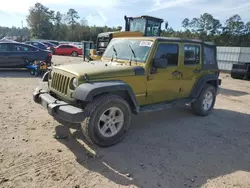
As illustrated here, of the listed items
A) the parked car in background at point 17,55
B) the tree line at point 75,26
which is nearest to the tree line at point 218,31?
the tree line at point 75,26

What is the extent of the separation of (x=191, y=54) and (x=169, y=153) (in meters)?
2.68

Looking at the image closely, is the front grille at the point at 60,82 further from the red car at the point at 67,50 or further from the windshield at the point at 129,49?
the red car at the point at 67,50

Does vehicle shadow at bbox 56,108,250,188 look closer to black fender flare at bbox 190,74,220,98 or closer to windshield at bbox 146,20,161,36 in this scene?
black fender flare at bbox 190,74,220,98

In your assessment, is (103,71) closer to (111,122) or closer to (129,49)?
(111,122)

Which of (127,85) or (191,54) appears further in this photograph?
(191,54)

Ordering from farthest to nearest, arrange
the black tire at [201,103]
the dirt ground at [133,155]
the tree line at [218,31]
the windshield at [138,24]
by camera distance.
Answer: the tree line at [218,31], the windshield at [138,24], the black tire at [201,103], the dirt ground at [133,155]

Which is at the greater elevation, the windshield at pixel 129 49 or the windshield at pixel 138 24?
the windshield at pixel 138 24

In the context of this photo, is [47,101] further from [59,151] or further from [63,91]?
[59,151]

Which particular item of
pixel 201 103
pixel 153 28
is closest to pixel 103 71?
pixel 201 103

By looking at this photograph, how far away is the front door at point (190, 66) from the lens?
510 centimetres

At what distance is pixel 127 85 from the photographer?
3895mm

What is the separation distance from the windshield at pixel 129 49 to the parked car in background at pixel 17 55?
7936mm

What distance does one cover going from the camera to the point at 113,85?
367 centimetres

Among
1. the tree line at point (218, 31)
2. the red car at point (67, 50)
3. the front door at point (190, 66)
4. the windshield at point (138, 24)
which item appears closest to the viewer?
the front door at point (190, 66)
